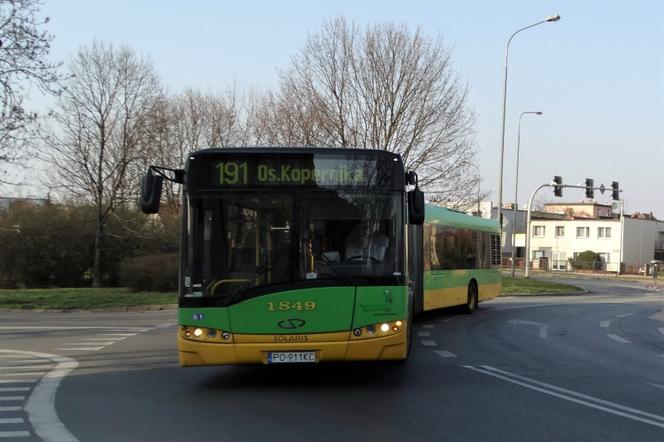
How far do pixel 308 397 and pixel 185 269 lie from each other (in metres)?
2.10

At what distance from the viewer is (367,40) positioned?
2992cm

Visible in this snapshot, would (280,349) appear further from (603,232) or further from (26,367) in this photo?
(603,232)

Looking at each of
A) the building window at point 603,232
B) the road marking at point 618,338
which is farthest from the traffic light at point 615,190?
the building window at point 603,232

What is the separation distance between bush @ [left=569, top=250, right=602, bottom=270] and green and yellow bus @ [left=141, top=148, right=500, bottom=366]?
71445mm

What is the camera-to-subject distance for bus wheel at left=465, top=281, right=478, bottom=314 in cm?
1969

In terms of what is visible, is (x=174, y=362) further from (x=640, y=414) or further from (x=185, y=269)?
(x=640, y=414)

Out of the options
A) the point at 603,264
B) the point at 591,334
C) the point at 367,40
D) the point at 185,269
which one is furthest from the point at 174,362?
the point at 603,264

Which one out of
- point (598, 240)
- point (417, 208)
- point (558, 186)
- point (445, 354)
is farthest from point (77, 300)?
point (598, 240)

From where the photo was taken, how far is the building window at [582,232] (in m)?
85.1

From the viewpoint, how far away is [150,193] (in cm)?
818

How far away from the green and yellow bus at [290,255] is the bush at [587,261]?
234 ft

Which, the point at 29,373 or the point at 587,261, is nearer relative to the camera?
the point at 29,373

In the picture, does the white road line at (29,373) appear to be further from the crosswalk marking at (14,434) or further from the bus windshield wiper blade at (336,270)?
the bus windshield wiper blade at (336,270)

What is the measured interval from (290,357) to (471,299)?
498 inches
